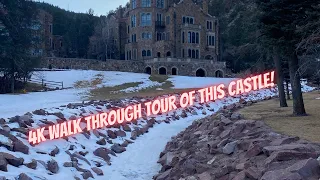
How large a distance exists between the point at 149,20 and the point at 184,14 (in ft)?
19.6

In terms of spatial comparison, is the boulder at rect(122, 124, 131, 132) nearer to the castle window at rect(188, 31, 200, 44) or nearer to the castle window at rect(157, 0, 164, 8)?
the castle window at rect(188, 31, 200, 44)

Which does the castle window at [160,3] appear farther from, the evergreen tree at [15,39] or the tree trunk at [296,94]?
the tree trunk at [296,94]

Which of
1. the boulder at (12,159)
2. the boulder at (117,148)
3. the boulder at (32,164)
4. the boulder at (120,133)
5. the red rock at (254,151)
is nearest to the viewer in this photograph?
the red rock at (254,151)

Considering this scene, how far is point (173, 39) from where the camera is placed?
201 ft

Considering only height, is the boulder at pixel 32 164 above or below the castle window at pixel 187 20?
below

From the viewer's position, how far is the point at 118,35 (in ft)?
225

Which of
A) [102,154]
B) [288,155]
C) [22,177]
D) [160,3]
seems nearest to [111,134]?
[102,154]

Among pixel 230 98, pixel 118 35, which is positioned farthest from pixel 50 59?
pixel 230 98

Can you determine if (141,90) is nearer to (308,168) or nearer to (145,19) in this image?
(145,19)

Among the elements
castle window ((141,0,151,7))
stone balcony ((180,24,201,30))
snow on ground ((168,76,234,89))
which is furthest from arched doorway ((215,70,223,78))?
castle window ((141,0,151,7))

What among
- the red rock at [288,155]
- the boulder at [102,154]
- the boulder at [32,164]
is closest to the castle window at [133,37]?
the boulder at [102,154]

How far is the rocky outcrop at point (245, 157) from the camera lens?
23.4 ft

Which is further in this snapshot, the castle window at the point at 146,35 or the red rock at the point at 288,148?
the castle window at the point at 146,35

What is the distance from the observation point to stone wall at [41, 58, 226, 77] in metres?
57.5
